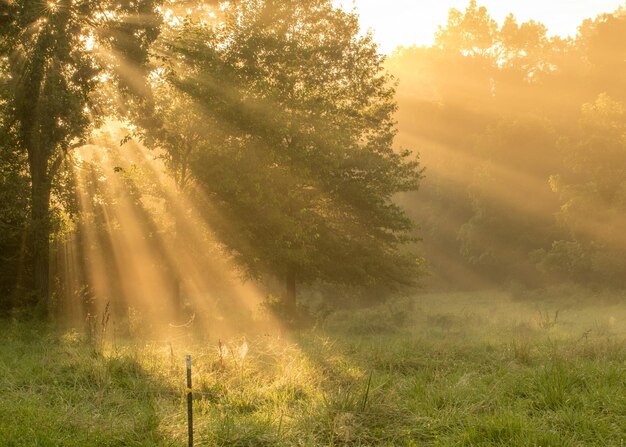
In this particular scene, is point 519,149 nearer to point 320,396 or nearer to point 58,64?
point 58,64

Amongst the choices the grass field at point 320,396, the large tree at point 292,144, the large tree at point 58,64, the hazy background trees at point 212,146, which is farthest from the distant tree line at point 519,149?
the large tree at point 58,64

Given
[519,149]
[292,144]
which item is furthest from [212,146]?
[519,149]

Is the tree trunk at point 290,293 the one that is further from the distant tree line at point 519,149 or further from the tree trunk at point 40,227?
the distant tree line at point 519,149

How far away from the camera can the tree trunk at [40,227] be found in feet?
60.3

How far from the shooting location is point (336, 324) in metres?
26.5

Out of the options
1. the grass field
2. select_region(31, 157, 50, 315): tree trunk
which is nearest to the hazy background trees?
select_region(31, 157, 50, 315): tree trunk

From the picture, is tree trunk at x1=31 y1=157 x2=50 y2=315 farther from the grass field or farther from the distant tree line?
the distant tree line

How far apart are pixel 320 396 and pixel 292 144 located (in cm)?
1411

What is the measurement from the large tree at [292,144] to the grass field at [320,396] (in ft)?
28.5

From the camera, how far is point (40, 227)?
60.4ft

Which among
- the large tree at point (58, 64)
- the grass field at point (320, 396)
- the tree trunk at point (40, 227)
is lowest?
the grass field at point (320, 396)

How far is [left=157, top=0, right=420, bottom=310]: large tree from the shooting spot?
1966cm

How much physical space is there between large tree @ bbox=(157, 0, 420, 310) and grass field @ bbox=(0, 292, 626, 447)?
870 cm

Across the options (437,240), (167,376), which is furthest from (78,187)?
(437,240)
